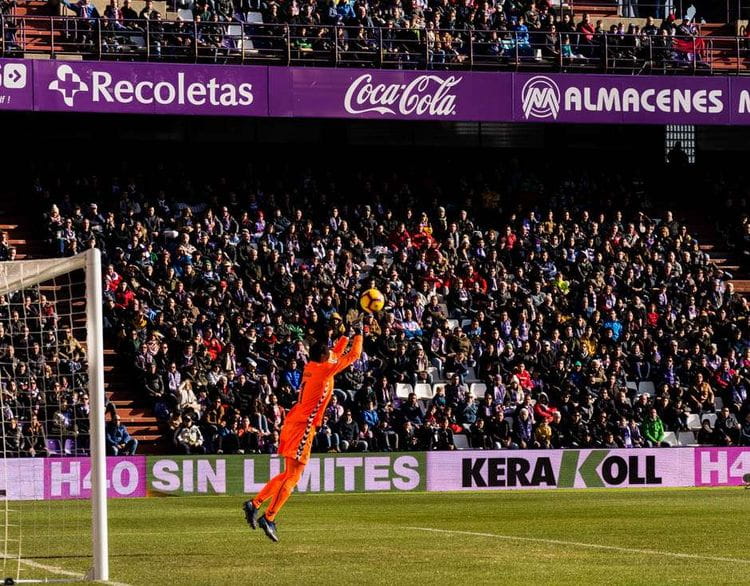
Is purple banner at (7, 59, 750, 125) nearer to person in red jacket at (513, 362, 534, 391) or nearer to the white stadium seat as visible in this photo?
person in red jacket at (513, 362, 534, 391)

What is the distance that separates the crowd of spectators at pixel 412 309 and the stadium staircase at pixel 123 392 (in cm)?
34

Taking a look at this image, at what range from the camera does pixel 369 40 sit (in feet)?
115

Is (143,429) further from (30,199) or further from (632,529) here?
(632,529)

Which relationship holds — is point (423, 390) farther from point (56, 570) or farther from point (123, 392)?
point (56, 570)

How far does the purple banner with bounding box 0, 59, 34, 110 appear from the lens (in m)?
32.2

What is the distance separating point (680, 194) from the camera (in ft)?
135

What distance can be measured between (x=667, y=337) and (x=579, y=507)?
11.5m

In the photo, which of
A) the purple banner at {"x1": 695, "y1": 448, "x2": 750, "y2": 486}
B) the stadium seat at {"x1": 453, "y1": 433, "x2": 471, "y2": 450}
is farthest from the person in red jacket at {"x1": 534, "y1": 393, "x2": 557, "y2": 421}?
the purple banner at {"x1": 695, "y1": 448, "x2": 750, "y2": 486}

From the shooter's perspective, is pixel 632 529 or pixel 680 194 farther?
pixel 680 194

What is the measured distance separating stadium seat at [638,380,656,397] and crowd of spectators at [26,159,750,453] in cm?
4

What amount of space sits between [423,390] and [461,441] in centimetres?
155

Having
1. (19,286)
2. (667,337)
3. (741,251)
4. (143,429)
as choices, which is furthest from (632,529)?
(741,251)

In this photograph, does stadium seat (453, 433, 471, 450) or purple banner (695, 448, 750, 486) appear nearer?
stadium seat (453, 433, 471, 450)

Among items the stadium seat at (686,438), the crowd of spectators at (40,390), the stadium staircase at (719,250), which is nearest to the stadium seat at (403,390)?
the stadium seat at (686,438)
